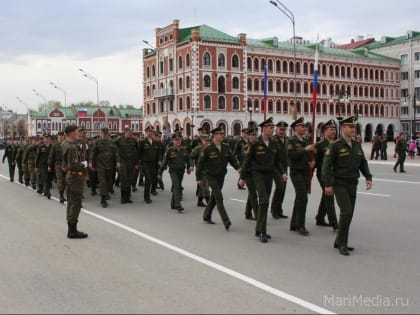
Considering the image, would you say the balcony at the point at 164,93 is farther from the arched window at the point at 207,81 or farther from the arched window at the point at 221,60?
the arched window at the point at 221,60

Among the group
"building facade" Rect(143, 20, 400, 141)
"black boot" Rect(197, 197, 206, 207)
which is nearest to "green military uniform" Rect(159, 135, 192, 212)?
A: "black boot" Rect(197, 197, 206, 207)

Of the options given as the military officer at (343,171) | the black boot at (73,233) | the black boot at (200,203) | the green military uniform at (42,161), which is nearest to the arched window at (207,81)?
the green military uniform at (42,161)

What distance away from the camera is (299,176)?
9133 mm

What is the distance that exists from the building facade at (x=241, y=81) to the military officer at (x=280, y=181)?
5237 cm

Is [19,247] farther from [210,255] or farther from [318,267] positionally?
[318,267]

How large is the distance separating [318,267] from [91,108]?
12696 centimetres

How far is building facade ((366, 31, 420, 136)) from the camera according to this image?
88.1 metres

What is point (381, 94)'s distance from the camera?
88.6 m

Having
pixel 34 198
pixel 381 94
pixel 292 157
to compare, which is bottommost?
pixel 34 198

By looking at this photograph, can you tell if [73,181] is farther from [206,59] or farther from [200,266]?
[206,59]

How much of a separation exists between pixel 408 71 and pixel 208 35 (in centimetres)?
3964

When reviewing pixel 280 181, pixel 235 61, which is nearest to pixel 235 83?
pixel 235 61

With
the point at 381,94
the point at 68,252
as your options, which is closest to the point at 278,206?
the point at 68,252

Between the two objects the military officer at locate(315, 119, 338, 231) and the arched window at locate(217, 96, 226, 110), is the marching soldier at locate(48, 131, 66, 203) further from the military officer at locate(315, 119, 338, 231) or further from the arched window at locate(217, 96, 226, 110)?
the arched window at locate(217, 96, 226, 110)
